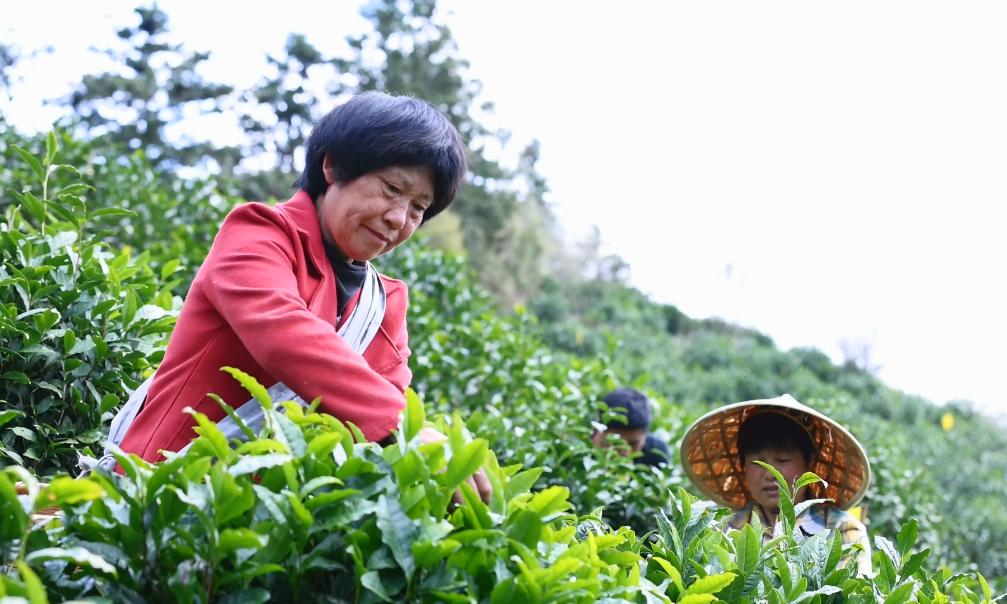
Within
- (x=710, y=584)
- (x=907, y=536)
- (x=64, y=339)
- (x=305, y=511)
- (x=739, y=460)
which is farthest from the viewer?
(x=739, y=460)

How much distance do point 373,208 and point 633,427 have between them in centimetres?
251

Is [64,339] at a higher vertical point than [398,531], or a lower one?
lower

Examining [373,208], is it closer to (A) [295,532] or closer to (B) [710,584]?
(A) [295,532]

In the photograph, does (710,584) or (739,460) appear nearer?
(710,584)

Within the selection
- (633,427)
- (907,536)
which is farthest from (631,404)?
(907,536)

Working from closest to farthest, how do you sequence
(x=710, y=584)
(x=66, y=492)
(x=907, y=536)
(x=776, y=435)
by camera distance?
(x=66, y=492), (x=710, y=584), (x=907, y=536), (x=776, y=435)

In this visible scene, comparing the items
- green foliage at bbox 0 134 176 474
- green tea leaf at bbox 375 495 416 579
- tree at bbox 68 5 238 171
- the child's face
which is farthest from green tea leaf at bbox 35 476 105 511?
tree at bbox 68 5 238 171

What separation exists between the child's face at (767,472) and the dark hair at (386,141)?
1.61 metres

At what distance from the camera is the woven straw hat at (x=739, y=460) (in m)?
3.03

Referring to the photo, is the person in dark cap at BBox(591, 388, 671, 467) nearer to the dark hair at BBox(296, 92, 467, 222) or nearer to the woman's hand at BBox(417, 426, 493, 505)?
the dark hair at BBox(296, 92, 467, 222)

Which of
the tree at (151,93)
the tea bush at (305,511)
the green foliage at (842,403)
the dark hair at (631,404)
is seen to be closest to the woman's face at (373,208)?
the tea bush at (305,511)

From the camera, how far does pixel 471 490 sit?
4.74ft

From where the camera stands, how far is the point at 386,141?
1.88 metres

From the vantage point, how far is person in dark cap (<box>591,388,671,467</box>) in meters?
4.05
